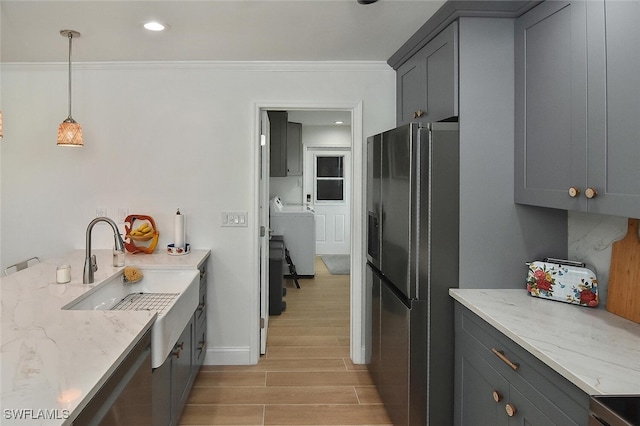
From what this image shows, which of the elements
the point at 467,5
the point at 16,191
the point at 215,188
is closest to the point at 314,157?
the point at 215,188

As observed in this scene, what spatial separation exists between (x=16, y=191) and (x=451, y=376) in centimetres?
336

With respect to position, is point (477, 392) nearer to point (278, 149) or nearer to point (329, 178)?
point (278, 149)

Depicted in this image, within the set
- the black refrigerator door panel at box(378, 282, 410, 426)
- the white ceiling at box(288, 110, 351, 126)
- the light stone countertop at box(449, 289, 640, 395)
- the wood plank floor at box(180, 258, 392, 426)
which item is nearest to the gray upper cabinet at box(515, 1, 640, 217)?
the light stone countertop at box(449, 289, 640, 395)

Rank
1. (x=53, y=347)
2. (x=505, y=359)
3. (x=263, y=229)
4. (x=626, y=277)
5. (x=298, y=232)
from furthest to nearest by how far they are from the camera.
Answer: (x=298, y=232) < (x=263, y=229) < (x=626, y=277) < (x=505, y=359) < (x=53, y=347)

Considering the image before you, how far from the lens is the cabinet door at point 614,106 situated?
132 cm

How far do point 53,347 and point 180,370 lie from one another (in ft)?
3.35

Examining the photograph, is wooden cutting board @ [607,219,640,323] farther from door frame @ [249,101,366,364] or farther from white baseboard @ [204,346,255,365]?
white baseboard @ [204,346,255,365]

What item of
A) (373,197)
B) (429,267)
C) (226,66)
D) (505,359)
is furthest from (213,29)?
(505,359)

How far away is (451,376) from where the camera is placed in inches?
77.0

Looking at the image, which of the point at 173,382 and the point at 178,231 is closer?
the point at 173,382

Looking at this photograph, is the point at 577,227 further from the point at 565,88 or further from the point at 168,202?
the point at 168,202

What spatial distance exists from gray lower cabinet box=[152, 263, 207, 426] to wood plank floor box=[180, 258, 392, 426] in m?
0.20

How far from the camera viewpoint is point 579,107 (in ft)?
5.11

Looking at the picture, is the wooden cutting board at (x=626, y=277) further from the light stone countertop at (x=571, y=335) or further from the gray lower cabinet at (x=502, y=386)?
the gray lower cabinet at (x=502, y=386)
